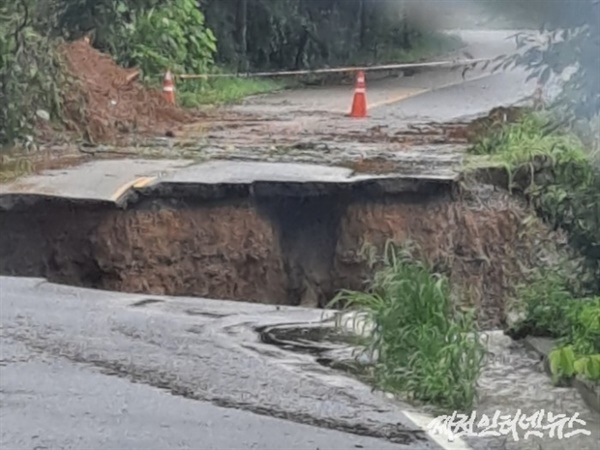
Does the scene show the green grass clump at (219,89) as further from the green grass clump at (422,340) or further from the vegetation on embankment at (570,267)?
the green grass clump at (422,340)

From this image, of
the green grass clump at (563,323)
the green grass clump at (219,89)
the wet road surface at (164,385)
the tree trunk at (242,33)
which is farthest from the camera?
the tree trunk at (242,33)

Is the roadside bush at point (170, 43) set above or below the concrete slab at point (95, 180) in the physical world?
above

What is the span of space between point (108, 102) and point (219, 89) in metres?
7.19

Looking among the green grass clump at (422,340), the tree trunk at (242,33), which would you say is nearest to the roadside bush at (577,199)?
the green grass clump at (422,340)

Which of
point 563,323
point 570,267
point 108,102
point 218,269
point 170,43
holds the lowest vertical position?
point 218,269

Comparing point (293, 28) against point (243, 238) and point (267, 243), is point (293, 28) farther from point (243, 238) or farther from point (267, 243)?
point (243, 238)

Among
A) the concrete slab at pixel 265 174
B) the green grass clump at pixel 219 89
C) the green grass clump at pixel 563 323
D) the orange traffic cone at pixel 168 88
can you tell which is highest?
the orange traffic cone at pixel 168 88

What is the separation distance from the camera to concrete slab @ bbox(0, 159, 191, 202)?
13641 millimetres

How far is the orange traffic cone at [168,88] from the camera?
75.4 ft

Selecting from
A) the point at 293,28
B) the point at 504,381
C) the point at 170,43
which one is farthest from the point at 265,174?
the point at 293,28

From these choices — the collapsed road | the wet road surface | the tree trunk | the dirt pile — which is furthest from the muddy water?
the tree trunk

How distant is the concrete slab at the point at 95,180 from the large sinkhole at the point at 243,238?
232 millimetres

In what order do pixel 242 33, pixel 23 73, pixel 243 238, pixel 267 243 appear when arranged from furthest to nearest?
pixel 242 33 < pixel 23 73 < pixel 267 243 < pixel 243 238

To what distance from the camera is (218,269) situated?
46.1 ft
